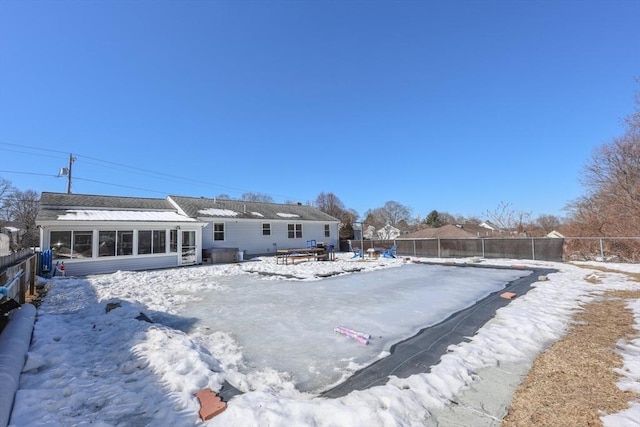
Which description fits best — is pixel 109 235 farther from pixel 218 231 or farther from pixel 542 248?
pixel 542 248

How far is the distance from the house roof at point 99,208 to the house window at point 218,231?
98.5 inches

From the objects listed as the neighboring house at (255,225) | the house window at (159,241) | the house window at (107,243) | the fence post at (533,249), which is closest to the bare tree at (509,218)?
the fence post at (533,249)

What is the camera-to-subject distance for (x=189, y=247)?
1617 centimetres

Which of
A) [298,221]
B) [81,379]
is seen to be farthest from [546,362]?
[298,221]

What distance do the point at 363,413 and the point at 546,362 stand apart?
2598 millimetres

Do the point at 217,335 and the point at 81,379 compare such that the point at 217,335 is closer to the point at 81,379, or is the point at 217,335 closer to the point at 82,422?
the point at 81,379

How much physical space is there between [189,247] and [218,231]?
281 centimetres

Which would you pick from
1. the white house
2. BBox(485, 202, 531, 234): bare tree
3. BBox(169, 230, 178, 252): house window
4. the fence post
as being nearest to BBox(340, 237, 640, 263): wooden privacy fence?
the fence post

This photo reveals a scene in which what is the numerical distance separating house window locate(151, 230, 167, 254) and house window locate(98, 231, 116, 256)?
1.65 metres

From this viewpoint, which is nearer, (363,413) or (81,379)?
Answer: (363,413)

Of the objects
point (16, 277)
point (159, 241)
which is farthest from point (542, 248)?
point (16, 277)

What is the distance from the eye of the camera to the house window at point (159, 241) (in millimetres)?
14578

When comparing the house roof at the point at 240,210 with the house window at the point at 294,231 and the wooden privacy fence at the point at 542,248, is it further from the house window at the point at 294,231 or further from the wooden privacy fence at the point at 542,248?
the wooden privacy fence at the point at 542,248

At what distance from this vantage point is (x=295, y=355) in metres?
4.04
